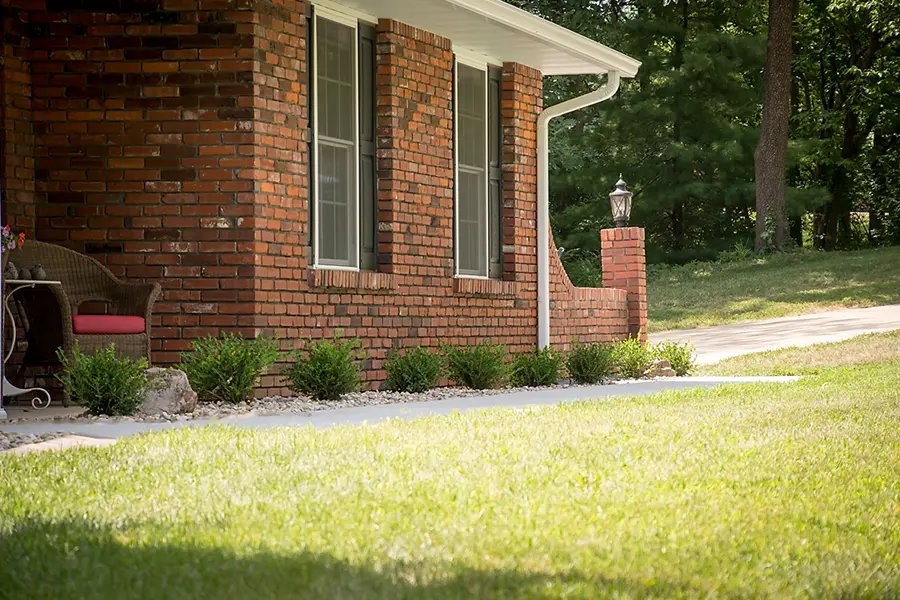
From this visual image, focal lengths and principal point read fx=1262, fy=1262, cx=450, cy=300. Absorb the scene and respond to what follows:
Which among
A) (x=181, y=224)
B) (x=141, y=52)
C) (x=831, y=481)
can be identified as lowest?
(x=831, y=481)

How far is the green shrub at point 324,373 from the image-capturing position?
9.12 m

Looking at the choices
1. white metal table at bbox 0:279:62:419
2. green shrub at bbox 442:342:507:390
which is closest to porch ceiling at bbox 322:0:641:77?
green shrub at bbox 442:342:507:390

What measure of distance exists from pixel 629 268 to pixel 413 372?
4529mm

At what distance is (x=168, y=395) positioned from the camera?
25.6 feet

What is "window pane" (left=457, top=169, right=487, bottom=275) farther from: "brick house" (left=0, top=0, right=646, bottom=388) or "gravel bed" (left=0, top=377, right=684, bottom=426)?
"gravel bed" (left=0, top=377, right=684, bottom=426)

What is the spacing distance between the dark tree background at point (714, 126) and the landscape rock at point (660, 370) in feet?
55.3

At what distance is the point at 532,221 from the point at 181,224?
4.44 metres

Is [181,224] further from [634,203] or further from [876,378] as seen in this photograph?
[634,203]

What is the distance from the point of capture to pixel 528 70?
41.3 ft

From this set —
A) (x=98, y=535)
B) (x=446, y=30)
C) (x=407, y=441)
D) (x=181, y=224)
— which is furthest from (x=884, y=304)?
(x=98, y=535)

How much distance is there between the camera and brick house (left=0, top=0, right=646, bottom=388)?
909cm

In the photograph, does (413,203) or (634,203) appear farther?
(634,203)

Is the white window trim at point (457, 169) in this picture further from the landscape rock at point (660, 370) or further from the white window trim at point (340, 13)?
the landscape rock at point (660, 370)

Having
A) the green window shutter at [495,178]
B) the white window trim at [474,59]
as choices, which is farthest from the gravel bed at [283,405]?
the white window trim at [474,59]
